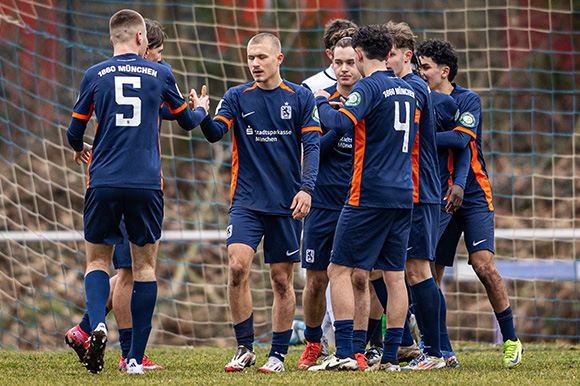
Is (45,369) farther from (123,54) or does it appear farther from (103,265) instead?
(123,54)

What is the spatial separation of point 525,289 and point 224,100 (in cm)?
916

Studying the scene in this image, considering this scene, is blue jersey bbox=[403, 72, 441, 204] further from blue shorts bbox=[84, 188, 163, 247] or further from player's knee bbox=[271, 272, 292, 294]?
blue shorts bbox=[84, 188, 163, 247]

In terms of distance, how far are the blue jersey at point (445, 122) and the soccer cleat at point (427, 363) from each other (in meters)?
1.20

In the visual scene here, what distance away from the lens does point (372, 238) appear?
17.8 feet

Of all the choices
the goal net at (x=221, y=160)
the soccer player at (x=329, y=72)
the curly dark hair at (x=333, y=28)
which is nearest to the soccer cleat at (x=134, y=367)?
the soccer player at (x=329, y=72)

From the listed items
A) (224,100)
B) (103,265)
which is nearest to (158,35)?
(224,100)

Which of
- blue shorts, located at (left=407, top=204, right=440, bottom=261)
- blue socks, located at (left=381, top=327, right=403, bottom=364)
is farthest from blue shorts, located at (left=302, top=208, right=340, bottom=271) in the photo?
blue socks, located at (left=381, top=327, right=403, bottom=364)

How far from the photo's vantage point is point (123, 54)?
5270 mm

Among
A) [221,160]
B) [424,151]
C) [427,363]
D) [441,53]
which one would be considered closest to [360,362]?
[427,363]

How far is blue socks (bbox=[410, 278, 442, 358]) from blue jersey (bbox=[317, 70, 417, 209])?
0.62m

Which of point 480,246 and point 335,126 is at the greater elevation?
point 335,126

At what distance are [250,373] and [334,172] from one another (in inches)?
65.8

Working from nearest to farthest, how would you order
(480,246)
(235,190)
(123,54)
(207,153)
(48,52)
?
(123,54) → (235,190) → (480,246) → (48,52) → (207,153)

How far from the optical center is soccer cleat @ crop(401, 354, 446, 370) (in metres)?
5.70
